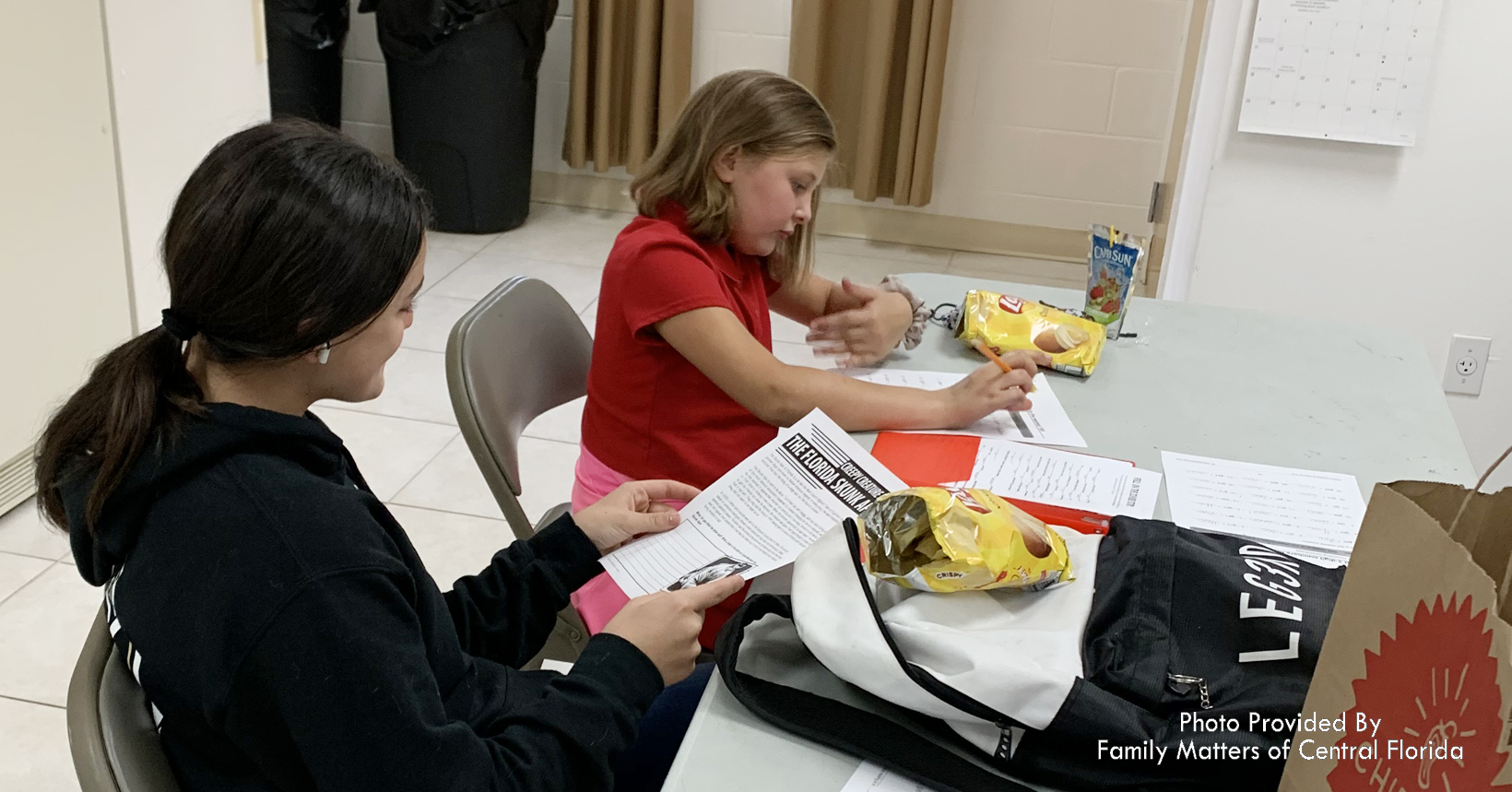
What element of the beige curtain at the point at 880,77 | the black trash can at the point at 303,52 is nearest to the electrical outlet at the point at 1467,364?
the beige curtain at the point at 880,77

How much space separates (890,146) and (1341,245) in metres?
1.94

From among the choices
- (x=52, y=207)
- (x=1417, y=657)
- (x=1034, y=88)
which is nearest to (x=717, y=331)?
(x=1417, y=657)

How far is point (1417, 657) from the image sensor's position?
24.2 inches

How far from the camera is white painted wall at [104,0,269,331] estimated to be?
244cm

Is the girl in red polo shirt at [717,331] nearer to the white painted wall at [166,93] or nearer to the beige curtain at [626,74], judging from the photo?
the white painted wall at [166,93]

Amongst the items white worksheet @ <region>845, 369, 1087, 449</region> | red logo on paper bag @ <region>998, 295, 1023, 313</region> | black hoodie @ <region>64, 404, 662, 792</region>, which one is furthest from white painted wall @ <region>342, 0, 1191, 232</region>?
black hoodie @ <region>64, 404, 662, 792</region>

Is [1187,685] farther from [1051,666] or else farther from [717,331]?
[717,331]

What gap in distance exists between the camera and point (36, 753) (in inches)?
69.1

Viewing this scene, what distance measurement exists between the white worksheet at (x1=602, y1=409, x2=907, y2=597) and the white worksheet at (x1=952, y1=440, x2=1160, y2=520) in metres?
0.13

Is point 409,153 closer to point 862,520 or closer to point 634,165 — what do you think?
point 634,165

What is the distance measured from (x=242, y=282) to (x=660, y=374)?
0.69m

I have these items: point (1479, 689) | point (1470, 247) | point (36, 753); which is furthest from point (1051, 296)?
point (36, 753)

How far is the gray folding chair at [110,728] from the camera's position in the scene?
0.74 m

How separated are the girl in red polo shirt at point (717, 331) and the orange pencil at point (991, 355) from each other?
0.04 ft
